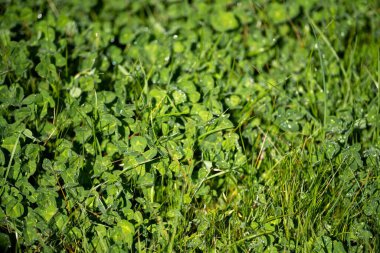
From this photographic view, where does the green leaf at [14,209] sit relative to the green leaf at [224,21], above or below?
below

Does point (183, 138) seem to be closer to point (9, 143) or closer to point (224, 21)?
point (9, 143)

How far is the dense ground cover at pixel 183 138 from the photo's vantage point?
100 inches

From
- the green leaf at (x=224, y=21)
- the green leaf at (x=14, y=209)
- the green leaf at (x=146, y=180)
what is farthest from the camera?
the green leaf at (x=224, y=21)

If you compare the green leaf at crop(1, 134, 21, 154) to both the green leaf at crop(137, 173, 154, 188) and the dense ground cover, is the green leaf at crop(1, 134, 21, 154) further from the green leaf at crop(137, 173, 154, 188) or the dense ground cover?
the green leaf at crop(137, 173, 154, 188)

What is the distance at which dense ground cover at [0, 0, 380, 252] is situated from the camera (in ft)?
8.34

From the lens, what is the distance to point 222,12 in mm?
3871

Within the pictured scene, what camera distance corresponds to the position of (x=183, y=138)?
2.93m

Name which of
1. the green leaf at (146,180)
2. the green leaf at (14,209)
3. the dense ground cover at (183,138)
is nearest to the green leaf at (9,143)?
the dense ground cover at (183,138)

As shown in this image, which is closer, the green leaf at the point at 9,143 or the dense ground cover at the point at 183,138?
the dense ground cover at the point at 183,138

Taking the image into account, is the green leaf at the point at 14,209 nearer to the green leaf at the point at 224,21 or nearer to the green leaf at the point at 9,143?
the green leaf at the point at 9,143

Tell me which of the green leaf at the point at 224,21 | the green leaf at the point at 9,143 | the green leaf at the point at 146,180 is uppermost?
the green leaf at the point at 224,21

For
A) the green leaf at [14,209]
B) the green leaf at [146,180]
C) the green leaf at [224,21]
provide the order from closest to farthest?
the green leaf at [14,209] < the green leaf at [146,180] < the green leaf at [224,21]

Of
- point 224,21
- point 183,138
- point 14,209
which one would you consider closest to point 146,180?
point 183,138

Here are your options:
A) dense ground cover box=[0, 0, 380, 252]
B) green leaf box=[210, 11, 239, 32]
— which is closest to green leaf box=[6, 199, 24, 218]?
dense ground cover box=[0, 0, 380, 252]
